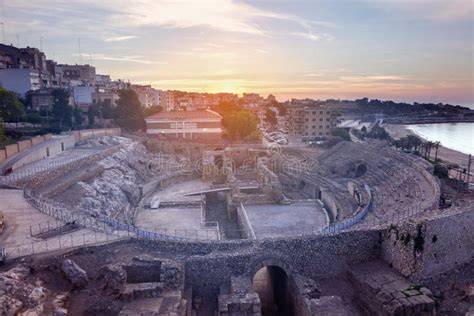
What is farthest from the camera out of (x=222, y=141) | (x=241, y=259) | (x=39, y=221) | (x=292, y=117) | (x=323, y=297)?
(x=292, y=117)

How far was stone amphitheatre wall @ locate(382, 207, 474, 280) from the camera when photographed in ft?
45.3

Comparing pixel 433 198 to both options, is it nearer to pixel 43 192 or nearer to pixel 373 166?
pixel 373 166

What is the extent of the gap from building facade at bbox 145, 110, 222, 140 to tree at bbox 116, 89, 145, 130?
2121 mm

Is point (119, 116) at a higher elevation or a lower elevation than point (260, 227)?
higher

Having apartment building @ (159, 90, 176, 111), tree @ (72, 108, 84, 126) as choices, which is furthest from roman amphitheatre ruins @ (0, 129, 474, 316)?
apartment building @ (159, 90, 176, 111)

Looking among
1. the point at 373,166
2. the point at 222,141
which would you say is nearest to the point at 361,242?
the point at 373,166

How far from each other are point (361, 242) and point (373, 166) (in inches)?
690

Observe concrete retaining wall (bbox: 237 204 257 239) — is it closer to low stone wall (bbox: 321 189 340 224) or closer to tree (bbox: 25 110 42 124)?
low stone wall (bbox: 321 189 340 224)

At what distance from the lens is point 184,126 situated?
5025cm

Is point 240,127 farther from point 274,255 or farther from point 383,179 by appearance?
point 274,255

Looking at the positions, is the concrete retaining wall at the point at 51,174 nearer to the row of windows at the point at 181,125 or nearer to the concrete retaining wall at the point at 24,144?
the concrete retaining wall at the point at 24,144

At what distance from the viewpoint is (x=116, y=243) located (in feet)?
48.8

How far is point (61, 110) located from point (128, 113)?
29.0 feet

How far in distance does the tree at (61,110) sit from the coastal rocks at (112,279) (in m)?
35.9
